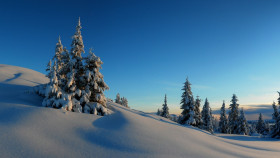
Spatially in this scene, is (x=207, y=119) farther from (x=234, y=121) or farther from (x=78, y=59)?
(x=78, y=59)

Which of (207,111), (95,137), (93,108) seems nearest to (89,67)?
(93,108)

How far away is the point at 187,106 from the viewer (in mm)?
28938

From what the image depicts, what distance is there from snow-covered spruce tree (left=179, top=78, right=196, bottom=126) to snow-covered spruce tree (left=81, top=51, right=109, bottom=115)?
66.8ft

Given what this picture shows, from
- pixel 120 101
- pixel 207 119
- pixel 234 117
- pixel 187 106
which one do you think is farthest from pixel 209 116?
pixel 120 101

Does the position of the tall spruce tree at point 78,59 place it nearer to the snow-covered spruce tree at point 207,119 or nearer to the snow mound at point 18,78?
the snow mound at point 18,78

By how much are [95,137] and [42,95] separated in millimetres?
8078

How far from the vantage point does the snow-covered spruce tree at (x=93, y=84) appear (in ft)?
39.2

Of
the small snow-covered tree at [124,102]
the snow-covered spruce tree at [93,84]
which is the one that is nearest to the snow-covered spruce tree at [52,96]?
the snow-covered spruce tree at [93,84]

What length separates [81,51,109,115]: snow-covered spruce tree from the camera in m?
12.0

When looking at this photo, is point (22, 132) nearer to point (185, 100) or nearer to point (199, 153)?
point (199, 153)

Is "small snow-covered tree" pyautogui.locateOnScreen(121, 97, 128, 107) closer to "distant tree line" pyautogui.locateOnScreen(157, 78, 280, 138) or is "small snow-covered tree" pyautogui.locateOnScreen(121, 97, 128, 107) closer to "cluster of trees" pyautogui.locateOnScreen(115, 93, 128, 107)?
"cluster of trees" pyautogui.locateOnScreen(115, 93, 128, 107)

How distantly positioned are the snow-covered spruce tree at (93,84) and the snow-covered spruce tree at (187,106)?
2037cm

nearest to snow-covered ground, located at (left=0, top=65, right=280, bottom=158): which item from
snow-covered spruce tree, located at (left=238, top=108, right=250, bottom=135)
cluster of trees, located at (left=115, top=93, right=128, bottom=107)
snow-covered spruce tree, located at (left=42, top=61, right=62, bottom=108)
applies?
snow-covered spruce tree, located at (left=42, top=61, right=62, bottom=108)

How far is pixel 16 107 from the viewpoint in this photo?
26.8 feet
